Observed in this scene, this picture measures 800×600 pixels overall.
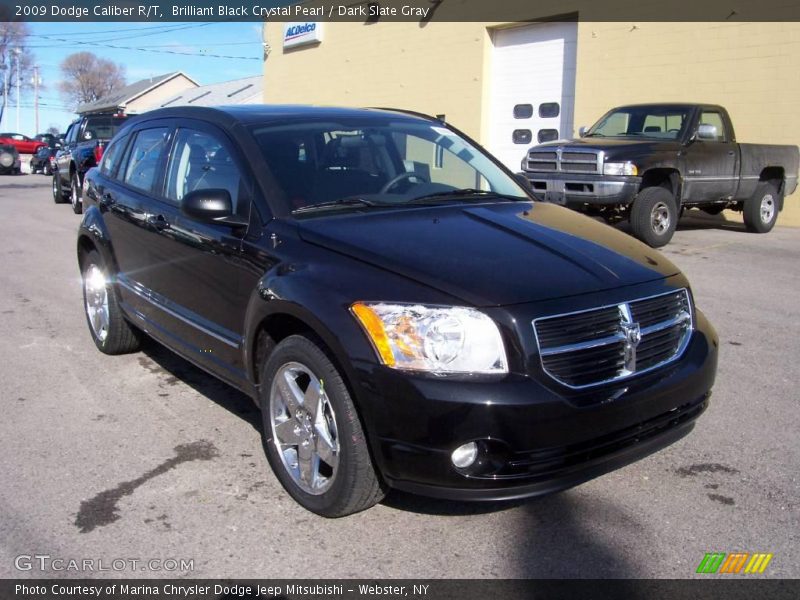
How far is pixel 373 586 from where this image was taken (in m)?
2.86

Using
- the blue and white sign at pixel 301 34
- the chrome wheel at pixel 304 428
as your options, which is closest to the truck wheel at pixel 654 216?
the chrome wheel at pixel 304 428

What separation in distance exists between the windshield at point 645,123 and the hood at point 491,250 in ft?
25.4

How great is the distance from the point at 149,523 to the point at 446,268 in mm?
1677

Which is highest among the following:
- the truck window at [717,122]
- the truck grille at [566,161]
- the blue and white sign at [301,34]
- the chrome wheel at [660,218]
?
the blue and white sign at [301,34]

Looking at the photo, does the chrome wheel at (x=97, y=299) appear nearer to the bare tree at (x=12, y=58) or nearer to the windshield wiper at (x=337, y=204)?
the windshield wiper at (x=337, y=204)

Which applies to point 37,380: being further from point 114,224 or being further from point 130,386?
point 114,224

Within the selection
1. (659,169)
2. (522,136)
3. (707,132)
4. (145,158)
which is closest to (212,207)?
(145,158)

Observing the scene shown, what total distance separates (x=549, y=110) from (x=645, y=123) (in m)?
5.80

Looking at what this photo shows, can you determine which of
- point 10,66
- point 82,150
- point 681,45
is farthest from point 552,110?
point 10,66

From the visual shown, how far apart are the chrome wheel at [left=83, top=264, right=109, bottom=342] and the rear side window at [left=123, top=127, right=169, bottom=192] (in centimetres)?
83

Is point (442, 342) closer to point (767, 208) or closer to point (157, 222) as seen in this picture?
point (157, 222)

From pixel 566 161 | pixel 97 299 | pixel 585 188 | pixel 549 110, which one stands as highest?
pixel 549 110

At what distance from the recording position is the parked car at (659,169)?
33.2 feet

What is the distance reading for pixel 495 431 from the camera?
2.78 metres
